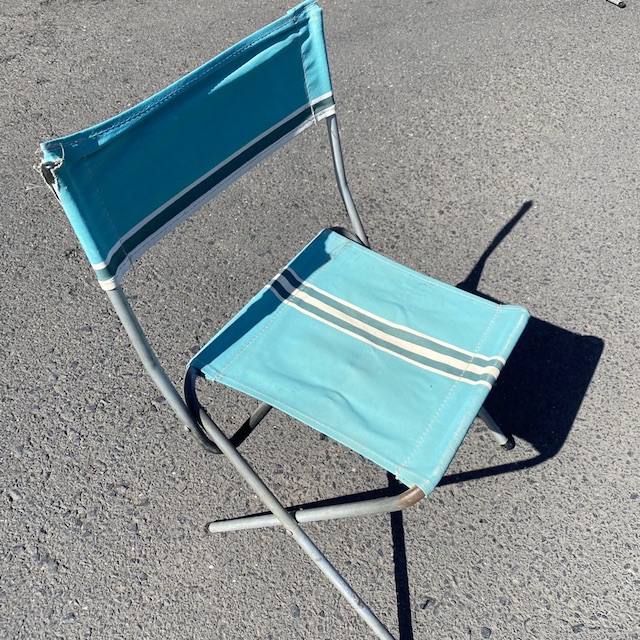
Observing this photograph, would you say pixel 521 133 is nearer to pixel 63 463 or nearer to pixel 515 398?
pixel 515 398

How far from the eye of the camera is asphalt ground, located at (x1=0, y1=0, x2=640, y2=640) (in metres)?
1.86

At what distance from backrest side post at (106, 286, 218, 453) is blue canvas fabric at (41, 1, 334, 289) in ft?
0.15

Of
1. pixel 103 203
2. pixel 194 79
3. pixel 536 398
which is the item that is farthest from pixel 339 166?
pixel 536 398

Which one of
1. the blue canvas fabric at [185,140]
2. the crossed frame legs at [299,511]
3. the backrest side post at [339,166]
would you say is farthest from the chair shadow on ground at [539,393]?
the blue canvas fabric at [185,140]

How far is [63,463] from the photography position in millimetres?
2129

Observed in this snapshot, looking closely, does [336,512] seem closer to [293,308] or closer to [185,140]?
[293,308]

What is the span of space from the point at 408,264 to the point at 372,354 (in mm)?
958

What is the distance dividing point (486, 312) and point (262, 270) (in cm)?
106

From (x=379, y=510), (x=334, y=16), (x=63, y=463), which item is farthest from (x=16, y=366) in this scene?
(x=334, y=16)

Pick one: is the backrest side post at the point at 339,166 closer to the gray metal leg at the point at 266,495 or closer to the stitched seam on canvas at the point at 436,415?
the stitched seam on canvas at the point at 436,415

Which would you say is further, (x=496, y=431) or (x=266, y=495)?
(x=496, y=431)

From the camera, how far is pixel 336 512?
5.27 ft

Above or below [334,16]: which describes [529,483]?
below

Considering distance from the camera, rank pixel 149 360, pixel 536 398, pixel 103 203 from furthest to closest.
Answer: pixel 536 398 < pixel 149 360 < pixel 103 203
